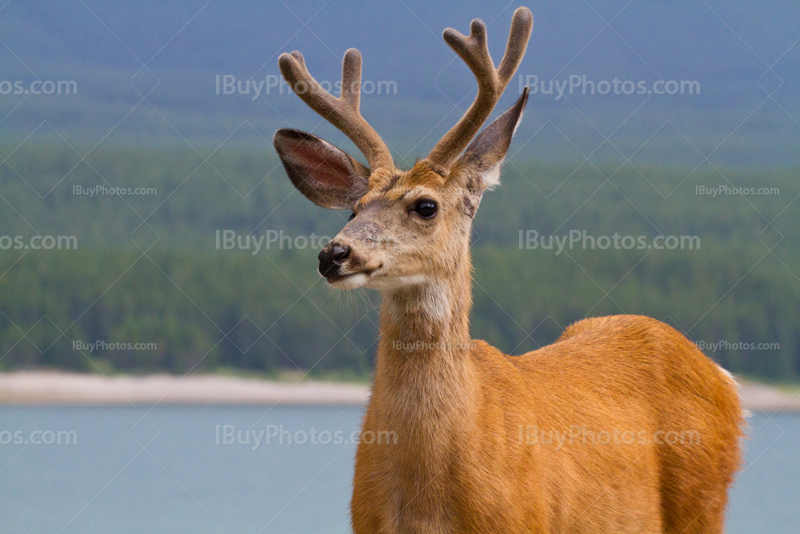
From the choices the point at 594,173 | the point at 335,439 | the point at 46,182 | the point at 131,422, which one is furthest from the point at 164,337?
the point at 335,439

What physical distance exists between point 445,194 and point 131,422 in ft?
95.5

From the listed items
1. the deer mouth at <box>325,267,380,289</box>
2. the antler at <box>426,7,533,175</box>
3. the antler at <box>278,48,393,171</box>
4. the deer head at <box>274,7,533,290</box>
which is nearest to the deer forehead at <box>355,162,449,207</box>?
the deer head at <box>274,7,533,290</box>

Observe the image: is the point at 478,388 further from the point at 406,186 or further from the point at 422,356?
the point at 406,186

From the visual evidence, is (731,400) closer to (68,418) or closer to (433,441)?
(433,441)

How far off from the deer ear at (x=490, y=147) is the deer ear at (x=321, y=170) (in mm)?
925

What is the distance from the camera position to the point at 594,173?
58969 mm

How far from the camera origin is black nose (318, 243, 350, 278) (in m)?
5.56

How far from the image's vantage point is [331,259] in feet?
18.3

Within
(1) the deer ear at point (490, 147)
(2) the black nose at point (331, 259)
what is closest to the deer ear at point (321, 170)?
(1) the deer ear at point (490, 147)

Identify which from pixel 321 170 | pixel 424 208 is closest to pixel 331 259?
pixel 424 208

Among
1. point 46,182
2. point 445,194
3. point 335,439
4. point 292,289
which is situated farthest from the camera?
point 46,182

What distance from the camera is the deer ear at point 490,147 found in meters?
6.68

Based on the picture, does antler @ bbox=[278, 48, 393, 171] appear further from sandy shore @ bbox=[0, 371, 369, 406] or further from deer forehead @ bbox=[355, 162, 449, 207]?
sandy shore @ bbox=[0, 371, 369, 406]

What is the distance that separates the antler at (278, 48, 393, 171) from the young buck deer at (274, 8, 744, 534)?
1 centimetres
